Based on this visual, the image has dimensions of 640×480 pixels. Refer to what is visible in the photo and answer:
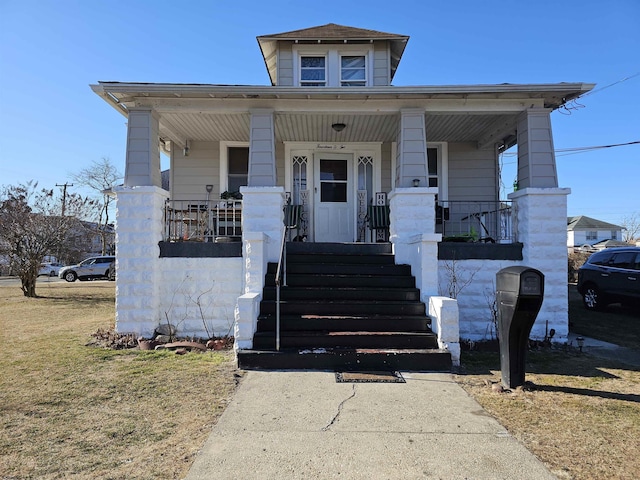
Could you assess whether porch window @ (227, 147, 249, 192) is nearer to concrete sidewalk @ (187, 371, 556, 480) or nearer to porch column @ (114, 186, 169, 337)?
porch column @ (114, 186, 169, 337)

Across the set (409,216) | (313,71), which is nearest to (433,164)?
(409,216)

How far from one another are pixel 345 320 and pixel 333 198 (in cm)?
457

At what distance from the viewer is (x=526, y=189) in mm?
6586

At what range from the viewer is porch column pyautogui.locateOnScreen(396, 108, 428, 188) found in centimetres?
682

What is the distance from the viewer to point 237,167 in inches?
380

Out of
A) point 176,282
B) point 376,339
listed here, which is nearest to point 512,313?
point 376,339

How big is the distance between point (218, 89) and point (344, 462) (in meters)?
5.81

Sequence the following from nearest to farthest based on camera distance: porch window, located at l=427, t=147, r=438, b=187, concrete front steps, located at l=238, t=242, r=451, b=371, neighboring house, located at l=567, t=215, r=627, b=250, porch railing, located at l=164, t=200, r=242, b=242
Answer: concrete front steps, located at l=238, t=242, r=451, b=371 < porch railing, located at l=164, t=200, r=242, b=242 < porch window, located at l=427, t=147, r=438, b=187 < neighboring house, located at l=567, t=215, r=627, b=250

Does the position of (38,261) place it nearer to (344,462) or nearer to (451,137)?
(451,137)

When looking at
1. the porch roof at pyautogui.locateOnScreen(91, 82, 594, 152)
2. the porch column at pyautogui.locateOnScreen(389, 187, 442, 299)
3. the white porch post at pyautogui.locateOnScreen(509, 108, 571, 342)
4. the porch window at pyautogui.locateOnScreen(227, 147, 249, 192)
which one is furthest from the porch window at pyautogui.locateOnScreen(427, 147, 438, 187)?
the porch window at pyautogui.locateOnScreen(227, 147, 249, 192)

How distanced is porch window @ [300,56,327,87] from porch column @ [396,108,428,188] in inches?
123

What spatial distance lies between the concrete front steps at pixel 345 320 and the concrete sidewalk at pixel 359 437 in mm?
549

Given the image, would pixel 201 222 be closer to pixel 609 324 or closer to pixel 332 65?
pixel 332 65

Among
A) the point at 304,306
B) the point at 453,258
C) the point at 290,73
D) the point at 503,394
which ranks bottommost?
the point at 503,394
